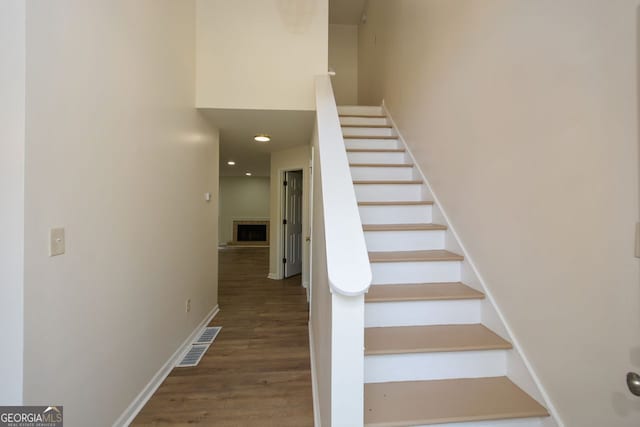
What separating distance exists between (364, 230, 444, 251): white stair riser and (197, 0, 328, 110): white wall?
5.12 feet

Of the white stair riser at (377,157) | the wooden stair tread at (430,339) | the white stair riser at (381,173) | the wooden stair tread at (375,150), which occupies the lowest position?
the wooden stair tread at (430,339)

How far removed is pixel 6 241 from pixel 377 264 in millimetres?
1747

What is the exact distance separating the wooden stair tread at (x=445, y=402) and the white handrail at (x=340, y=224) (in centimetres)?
72

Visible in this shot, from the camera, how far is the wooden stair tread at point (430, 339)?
1.37m

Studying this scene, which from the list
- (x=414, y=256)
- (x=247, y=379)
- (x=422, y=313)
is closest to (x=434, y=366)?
(x=422, y=313)

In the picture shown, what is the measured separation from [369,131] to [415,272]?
6.65ft

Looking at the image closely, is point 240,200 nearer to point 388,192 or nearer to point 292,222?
point 292,222

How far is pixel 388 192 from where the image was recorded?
2477 millimetres

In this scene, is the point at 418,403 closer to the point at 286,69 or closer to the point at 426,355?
the point at 426,355

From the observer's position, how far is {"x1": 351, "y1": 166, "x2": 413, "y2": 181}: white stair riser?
101 inches

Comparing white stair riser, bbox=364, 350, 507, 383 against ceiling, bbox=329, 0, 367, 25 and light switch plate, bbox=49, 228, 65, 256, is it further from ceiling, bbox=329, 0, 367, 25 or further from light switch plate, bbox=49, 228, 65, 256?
ceiling, bbox=329, 0, 367, 25

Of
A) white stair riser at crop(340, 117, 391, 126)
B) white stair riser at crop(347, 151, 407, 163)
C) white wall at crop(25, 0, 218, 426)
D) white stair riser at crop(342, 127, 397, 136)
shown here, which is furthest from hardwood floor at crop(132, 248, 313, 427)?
white stair riser at crop(340, 117, 391, 126)

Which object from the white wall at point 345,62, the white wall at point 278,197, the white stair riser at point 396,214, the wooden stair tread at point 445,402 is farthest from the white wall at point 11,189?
the white wall at point 345,62

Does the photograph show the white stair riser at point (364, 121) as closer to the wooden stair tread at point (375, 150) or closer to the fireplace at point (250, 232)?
the wooden stair tread at point (375, 150)
